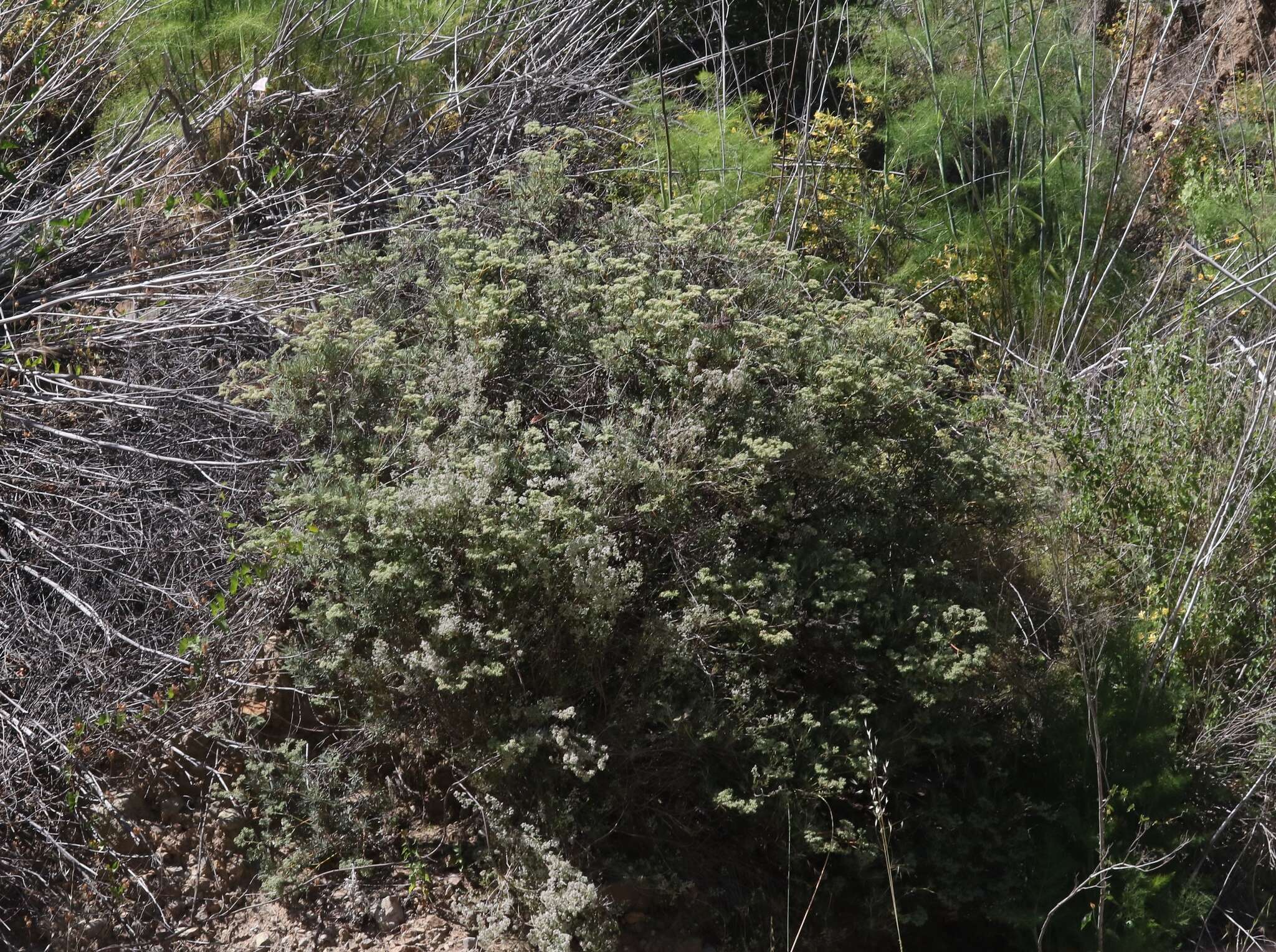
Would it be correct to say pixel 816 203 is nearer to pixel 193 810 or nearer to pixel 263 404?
pixel 263 404

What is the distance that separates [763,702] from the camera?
294cm

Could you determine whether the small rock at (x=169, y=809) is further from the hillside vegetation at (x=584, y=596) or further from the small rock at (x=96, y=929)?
the small rock at (x=96, y=929)

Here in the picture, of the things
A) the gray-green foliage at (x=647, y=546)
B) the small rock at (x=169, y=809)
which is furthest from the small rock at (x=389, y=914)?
the small rock at (x=169, y=809)

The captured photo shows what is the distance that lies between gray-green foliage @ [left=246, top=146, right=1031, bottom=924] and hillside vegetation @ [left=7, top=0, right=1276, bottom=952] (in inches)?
0.6

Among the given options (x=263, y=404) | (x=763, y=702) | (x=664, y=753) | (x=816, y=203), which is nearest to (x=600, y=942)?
(x=664, y=753)

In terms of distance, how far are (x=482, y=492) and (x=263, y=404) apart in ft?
3.69

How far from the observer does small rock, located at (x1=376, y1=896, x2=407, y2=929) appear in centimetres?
295

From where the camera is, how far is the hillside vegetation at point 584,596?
285 centimetres

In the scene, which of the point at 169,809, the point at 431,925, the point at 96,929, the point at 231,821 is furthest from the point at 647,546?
the point at 96,929

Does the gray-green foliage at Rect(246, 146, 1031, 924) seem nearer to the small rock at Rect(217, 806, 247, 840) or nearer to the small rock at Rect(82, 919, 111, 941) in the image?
the small rock at Rect(217, 806, 247, 840)

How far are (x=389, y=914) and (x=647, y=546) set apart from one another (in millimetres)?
1122

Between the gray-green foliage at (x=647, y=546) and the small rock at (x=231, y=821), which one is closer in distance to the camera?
the gray-green foliage at (x=647, y=546)

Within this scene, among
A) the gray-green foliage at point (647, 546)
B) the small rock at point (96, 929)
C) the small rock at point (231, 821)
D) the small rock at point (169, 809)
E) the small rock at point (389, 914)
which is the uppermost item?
the gray-green foliage at point (647, 546)

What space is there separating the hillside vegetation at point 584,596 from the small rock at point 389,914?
0.04 feet
